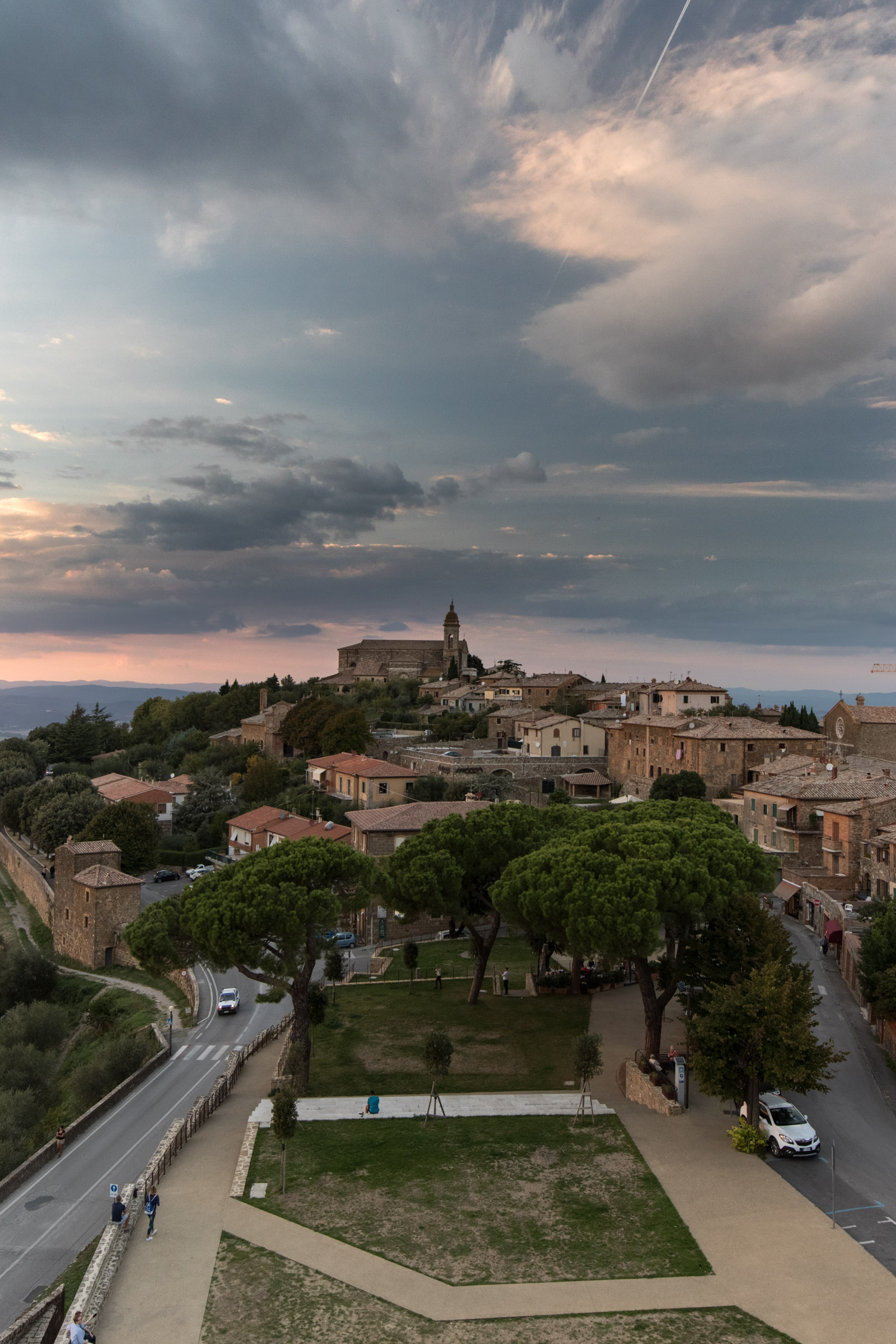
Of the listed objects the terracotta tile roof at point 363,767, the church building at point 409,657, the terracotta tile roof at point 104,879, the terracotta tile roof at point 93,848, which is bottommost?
the terracotta tile roof at point 104,879

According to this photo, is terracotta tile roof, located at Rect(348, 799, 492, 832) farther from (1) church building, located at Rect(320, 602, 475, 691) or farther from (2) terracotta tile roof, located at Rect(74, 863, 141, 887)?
(1) church building, located at Rect(320, 602, 475, 691)

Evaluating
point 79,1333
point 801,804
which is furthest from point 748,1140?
point 801,804

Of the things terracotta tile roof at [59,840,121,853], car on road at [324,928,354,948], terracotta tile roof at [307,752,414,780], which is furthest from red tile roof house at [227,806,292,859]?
car on road at [324,928,354,948]

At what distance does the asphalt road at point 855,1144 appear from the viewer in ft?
52.9

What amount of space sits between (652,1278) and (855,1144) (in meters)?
7.58

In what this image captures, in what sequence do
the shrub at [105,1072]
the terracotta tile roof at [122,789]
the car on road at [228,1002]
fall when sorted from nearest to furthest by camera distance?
the shrub at [105,1072], the car on road at [228,1002], the terracotta tile roof at [122,789]

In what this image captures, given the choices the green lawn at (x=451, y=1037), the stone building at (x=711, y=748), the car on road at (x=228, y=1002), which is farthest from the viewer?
the stone building at (x=711, y=748)

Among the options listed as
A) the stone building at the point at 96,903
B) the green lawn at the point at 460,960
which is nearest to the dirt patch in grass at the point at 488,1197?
the green lawn at the point at 460,960

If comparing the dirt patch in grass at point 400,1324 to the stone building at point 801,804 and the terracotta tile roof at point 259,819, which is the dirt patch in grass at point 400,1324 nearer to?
the stone building at point 801,804

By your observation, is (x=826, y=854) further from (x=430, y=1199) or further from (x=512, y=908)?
(x=430, y=1199)

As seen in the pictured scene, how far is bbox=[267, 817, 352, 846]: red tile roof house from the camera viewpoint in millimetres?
50625

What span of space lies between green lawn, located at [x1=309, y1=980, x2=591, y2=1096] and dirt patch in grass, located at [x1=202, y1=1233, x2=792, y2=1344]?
8772mm

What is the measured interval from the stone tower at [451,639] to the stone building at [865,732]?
7745 cm

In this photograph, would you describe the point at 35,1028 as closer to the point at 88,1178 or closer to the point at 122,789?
the point at 88,1178
